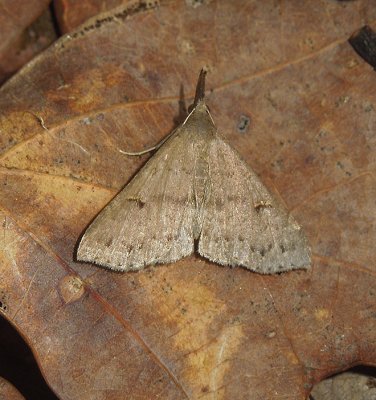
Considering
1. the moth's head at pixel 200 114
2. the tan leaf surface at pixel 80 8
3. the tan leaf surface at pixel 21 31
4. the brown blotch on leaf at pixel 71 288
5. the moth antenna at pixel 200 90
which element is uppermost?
the tan leaf surface at pixel 21 31

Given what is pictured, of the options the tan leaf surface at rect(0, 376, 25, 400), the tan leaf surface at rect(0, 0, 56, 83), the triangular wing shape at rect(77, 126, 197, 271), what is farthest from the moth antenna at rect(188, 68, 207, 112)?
the tan leaf surface at rect(0, 376, 25, 400)

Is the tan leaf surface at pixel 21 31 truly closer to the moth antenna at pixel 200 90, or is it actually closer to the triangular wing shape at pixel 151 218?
the moth antenna at pixel 200 90

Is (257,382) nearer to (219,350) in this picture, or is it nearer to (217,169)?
(219,350)

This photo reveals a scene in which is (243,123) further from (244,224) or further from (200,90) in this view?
(244,224)

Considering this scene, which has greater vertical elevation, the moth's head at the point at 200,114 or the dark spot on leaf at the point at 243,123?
the moth's head at the point at 200,114

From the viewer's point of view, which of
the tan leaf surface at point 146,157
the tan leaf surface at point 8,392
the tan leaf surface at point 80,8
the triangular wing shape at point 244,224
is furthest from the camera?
the tan leaf surface at point 80,8

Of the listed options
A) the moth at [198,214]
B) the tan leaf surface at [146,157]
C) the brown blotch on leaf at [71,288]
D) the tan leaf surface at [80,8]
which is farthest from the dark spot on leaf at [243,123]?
the brown blotch on leaf at [71,288]

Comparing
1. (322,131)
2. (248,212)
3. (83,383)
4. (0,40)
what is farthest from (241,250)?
(0,40)

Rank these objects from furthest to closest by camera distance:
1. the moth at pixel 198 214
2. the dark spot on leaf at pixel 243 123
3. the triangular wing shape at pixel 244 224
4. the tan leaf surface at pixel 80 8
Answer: the tan leaf surface at pixel 80 8 → the dark spot on leaf at pixel 243 123 → the triangular wing shape at pixel 244 224 → the moth at pixel 198 214
